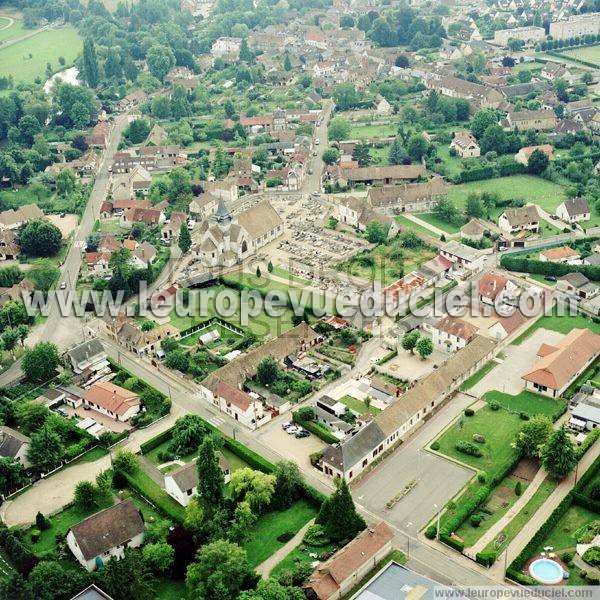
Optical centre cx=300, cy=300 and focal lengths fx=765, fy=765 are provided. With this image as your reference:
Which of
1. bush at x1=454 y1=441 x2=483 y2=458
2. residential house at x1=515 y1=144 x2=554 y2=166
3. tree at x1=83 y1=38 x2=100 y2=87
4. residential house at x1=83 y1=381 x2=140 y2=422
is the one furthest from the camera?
tree at x1=83 y1=38 x2=100 y2=87

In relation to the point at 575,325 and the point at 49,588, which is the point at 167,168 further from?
the point at 49,588

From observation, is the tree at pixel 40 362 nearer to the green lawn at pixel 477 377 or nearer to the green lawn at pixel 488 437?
the green lawn at pixel 488 437

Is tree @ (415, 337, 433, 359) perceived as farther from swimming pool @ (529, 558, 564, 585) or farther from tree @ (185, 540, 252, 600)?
tree @ (185, 540, 252, 600)

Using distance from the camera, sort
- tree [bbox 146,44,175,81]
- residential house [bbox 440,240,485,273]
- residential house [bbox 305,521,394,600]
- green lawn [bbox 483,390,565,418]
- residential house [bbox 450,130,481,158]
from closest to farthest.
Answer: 1. residential house [bbox 305,521,394,600]
2. green lawn [bbox 483,390,565,418]
3. residential house [bbox 440,240,485,273]
4. residential house [bbox 450,130,481,158]
5. tree [bbox 146,44,175,81]

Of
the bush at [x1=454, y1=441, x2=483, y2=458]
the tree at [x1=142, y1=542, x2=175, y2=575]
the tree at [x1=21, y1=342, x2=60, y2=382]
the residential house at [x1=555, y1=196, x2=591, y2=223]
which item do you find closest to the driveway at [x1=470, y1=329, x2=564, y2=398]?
the bush at [x1=454, y1=441, x2=483, y2=458]

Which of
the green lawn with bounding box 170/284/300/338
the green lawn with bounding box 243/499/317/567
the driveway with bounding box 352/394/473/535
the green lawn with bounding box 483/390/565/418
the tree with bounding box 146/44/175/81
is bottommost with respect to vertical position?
the green lawn with bounding box 483/390/565/418

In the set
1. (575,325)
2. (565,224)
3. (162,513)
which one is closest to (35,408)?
(162,513)
